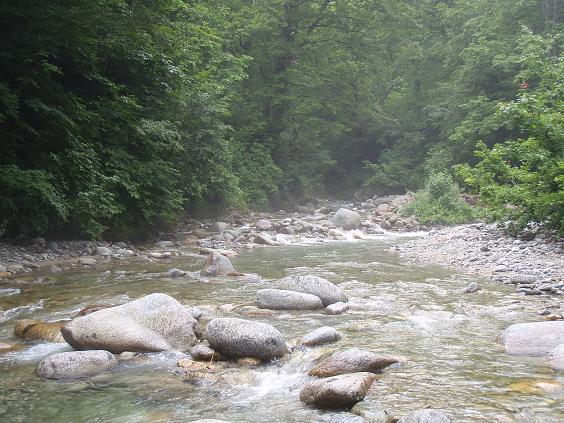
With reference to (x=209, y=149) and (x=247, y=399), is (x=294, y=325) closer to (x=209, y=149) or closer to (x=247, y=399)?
(x=247, y=399)

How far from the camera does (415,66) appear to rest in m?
31.9

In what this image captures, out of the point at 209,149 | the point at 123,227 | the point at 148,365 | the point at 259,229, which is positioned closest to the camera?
the point at 148,365

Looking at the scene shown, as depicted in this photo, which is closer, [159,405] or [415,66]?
[159,405]

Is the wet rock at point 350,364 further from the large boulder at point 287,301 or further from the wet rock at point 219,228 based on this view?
the wet rock at point 219,228

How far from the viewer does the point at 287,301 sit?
7.07 metres

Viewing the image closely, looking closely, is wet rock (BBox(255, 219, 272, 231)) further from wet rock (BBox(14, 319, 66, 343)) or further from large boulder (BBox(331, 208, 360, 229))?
wet rock (BBox(14, 319, 66, 343))

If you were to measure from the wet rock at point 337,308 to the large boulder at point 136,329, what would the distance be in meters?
1.85

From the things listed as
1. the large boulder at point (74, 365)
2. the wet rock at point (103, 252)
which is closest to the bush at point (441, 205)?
the wet rock at point (103, 252)

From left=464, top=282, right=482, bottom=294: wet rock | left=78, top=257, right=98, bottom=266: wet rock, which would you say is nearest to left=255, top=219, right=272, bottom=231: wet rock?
left=78, top=257, right=98, bottom=266: wet rock

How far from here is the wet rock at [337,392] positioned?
3.88 metres

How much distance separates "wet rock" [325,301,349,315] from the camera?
267 inches

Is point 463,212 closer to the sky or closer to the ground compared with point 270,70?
closer to the ground

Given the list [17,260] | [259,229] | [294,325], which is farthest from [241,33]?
[294,325]

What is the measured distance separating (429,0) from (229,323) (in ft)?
106
